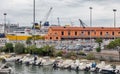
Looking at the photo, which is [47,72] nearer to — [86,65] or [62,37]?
[86,65]

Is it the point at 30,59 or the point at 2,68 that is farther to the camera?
the point at 30,59

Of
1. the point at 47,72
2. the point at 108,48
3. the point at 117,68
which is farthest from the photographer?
the point at 108,48

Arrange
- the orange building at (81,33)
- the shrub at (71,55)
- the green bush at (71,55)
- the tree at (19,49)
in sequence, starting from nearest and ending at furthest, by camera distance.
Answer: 1. the shrub at (71,55)
2. the green bush at (71,55)
3. the tree at (19,49)
4. the orange building at (81,33)

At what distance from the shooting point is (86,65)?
47531mm

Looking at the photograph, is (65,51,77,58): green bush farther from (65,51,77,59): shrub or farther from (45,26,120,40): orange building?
(45,26,120,40): orange building

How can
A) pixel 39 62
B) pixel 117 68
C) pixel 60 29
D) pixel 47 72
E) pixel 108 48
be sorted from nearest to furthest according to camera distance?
pixel 117 68, pixel 47 72, pixel 39 62, pixel 108 48, pixel 60 29

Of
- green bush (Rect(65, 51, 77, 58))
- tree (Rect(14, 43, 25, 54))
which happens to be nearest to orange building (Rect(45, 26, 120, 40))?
tree (Rect(14, 43, 25, 54))

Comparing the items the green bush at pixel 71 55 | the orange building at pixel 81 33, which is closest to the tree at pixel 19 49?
the green bush at pixel 71 55

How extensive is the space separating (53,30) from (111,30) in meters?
13.2

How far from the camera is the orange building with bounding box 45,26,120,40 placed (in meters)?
91.8

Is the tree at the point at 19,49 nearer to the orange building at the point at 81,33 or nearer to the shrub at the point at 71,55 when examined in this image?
the shrub at the point at 71,55

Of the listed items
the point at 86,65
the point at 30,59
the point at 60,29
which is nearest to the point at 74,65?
the point at 86,65

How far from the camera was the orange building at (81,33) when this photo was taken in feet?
301

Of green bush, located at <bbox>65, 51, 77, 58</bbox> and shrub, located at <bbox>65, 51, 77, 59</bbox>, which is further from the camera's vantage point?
green bush, located at <bbox>65, 51, 77, 58</bbox>
